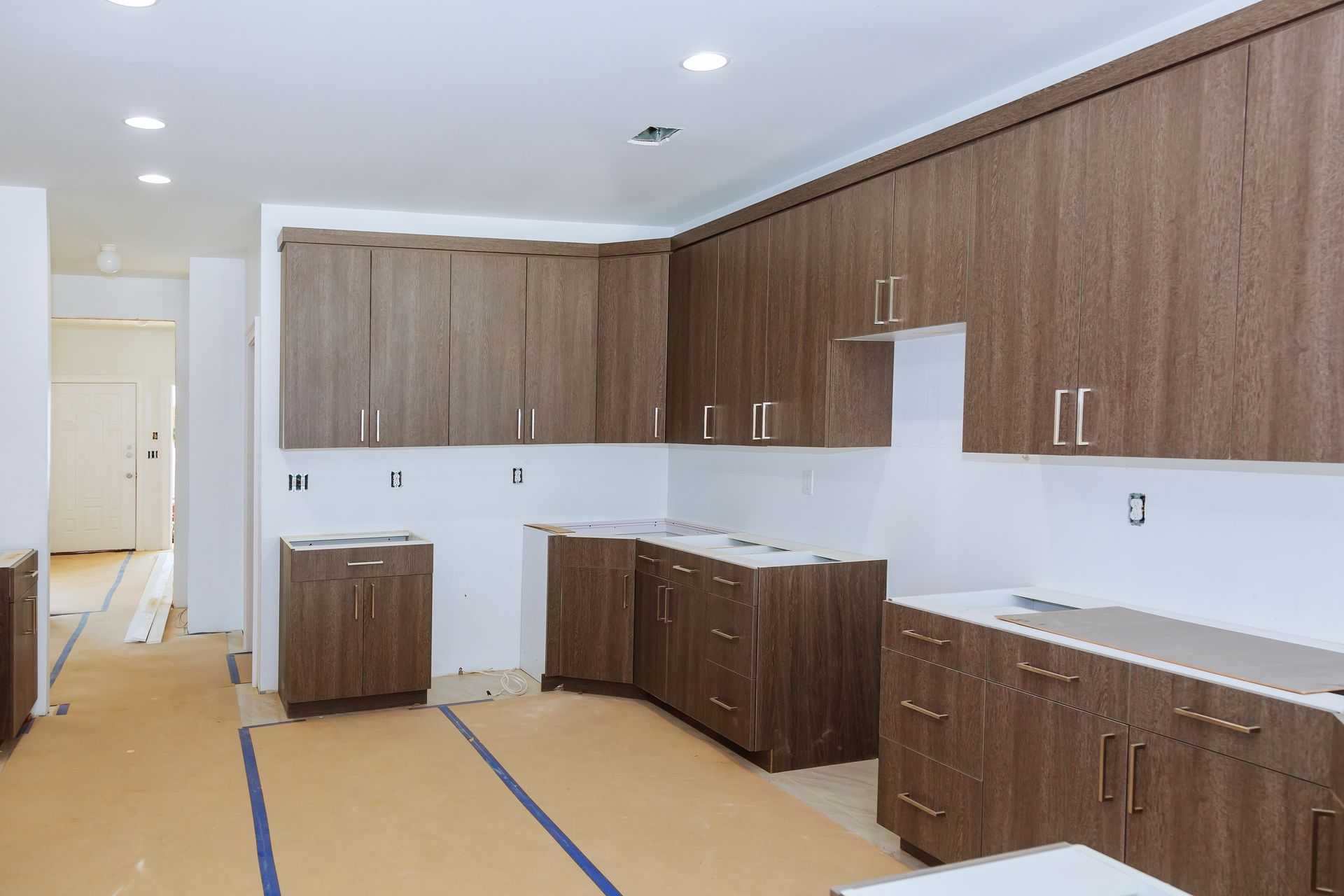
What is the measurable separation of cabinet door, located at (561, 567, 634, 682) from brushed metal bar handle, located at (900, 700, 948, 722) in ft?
7.18

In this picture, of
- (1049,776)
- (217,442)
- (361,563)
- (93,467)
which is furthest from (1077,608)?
(93,467)

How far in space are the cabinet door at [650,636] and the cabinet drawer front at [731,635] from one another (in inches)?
17.8

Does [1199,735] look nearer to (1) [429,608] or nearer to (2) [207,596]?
(1) [429,608]

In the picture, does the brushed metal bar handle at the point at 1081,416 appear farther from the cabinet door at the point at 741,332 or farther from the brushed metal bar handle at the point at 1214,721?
the cabinet door at the point at 741,332

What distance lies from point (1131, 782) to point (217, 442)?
6226mm

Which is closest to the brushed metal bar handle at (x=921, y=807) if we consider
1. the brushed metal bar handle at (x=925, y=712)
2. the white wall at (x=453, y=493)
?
the brushed metal bar handle at (x=925, y=712)

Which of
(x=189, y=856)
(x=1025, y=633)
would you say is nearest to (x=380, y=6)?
(x=1025, y=633)

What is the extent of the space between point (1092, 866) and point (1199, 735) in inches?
45.5

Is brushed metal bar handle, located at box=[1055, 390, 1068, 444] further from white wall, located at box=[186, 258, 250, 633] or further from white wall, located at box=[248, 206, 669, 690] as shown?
white wall, located at box=[186, 258, 250, 633]

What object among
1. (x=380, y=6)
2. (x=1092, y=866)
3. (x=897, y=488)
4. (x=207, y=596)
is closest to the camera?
(x=1092, y=866)

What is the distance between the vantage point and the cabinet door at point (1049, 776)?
2434mm

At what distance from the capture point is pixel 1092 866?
1.27 m

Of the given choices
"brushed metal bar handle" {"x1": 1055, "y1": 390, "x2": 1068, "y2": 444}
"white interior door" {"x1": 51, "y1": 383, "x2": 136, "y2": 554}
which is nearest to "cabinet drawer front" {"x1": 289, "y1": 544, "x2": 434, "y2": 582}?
"brushed metal bar handle" {"x1": 1055, "y1": 390, "x2": 1068, "y2": 444}

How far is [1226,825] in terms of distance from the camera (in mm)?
2150
